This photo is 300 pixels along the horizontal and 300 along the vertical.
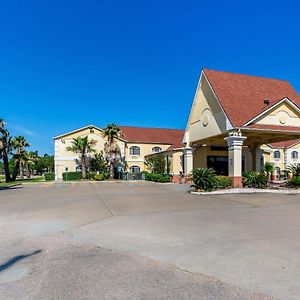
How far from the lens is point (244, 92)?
79.8 ft

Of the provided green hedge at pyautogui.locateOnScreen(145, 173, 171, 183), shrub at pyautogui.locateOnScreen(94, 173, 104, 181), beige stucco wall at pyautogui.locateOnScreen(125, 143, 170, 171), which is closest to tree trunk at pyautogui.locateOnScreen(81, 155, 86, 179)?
shrub at pyautogui.locateOnScreen(94, 173, 104, 181)

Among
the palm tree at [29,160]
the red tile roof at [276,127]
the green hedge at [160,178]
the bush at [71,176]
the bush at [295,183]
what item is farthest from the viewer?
the palm tree at [29,160]

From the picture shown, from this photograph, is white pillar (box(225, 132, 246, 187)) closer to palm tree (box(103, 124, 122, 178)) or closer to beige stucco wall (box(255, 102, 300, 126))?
beige stucco wall (box(255, 102, 300, 126))

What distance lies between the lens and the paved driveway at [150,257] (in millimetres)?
4129

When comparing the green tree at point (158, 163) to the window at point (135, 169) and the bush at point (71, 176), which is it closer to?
the window at point (135, 169)

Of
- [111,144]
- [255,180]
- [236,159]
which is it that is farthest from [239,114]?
[111,144]

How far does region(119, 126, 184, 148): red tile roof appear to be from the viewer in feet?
158

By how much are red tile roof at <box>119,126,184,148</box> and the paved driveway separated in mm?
38001

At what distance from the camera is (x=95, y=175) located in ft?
134

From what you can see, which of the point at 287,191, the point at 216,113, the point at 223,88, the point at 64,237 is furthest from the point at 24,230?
the point at 223,88

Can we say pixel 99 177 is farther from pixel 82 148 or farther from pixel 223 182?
pixel 223 182

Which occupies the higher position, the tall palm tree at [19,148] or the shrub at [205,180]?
the tall palm tree at [19,148]

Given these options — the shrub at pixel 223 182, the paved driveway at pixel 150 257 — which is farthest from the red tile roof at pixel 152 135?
the paved driveway at pixel 150 257

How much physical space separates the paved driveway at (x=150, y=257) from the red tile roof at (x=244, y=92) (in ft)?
42.3
